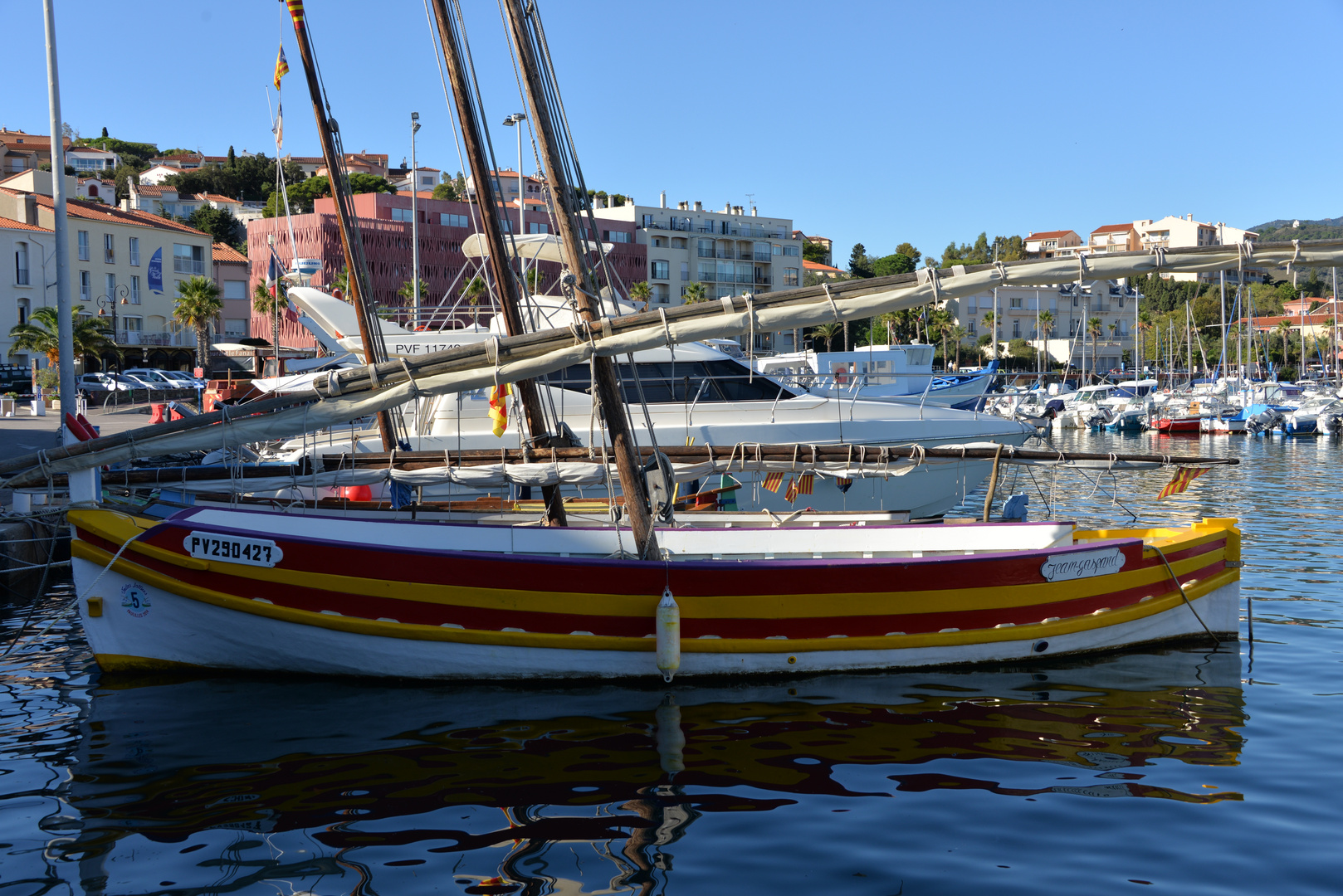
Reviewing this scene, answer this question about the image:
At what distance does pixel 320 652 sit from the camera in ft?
30.1

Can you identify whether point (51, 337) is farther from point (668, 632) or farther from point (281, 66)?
point (668, 632)

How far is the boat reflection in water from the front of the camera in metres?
6.12

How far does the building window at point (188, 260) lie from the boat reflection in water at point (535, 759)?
68.5 metres

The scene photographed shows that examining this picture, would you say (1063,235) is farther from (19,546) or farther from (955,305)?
(19,546)

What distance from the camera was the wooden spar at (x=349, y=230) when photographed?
1330 cm

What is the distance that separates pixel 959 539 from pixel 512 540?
4512 millimetres

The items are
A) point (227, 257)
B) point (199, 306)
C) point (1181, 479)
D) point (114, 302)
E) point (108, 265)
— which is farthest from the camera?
point (227, 257)

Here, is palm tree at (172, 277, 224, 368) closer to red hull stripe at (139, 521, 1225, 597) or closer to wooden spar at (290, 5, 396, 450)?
wooden spar at (290, 5, 396, 450)

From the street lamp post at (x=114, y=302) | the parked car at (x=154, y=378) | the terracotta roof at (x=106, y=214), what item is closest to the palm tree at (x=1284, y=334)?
the parked car at (x=154, y=378)

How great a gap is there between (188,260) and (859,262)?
253 feet

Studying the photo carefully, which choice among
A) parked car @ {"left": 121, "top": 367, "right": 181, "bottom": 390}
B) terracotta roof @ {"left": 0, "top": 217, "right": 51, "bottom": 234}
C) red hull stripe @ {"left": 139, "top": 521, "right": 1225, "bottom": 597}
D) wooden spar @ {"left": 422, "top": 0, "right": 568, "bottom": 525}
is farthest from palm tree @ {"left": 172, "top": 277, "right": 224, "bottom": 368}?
red hull stripe @ {"left": 139, "top": 521, "right": 1225, "bottom": 597}

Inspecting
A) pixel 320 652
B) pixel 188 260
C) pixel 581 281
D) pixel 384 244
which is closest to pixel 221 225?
pixel 188 260

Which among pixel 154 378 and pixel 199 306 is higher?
pixel 199 306

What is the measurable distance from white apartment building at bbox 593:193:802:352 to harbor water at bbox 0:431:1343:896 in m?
83.0
